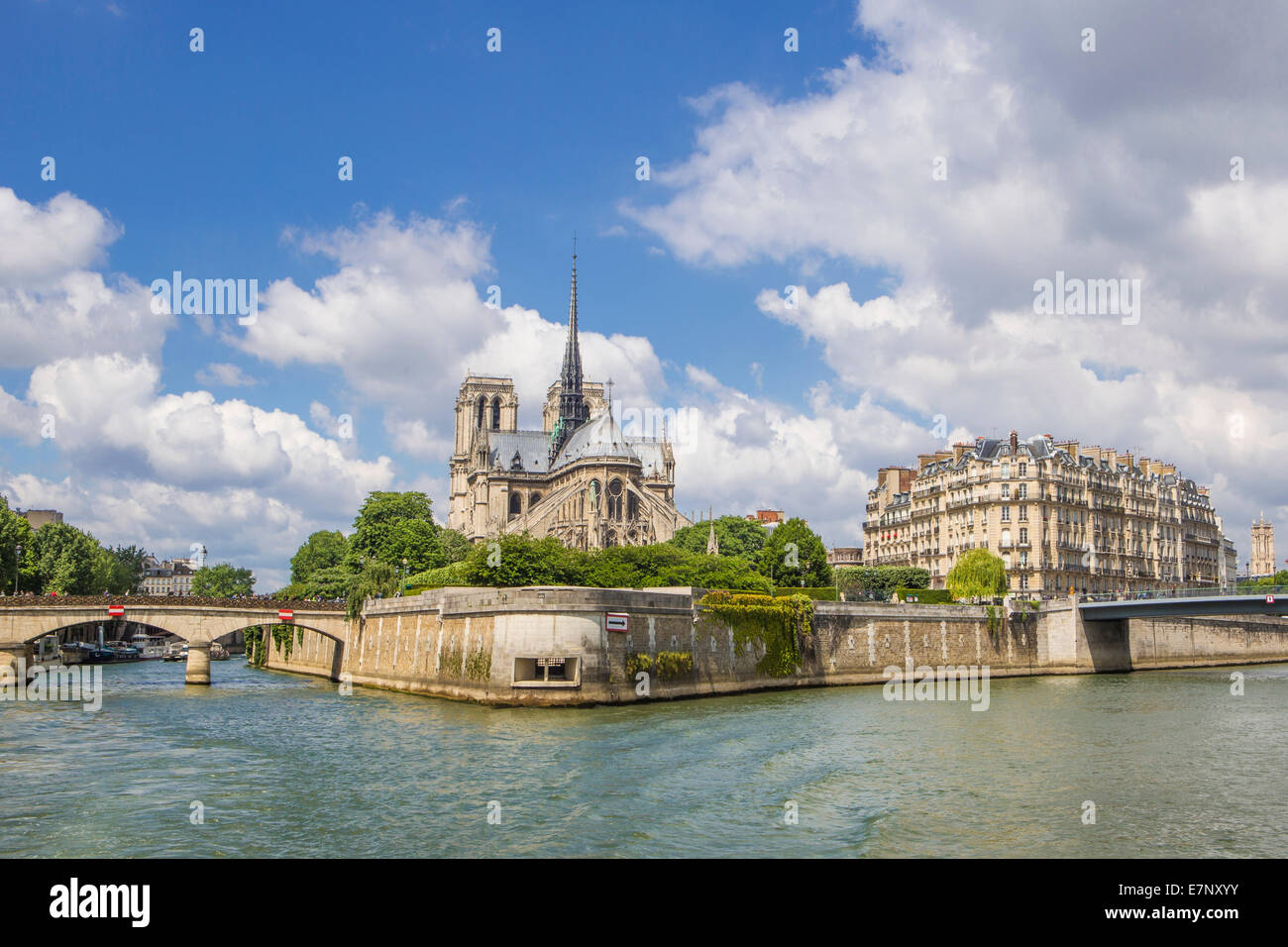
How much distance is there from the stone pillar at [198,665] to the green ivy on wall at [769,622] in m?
28.8

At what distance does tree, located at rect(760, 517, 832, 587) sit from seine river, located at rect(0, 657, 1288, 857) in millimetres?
32387

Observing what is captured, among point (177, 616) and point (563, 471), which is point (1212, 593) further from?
point (563, 471)

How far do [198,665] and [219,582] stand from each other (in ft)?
329

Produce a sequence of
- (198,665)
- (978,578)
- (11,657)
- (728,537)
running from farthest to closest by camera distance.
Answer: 1. (728,537)
2. (978,578)
3. (198,665)
4. (11,657)

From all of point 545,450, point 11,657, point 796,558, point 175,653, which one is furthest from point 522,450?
point 11,657

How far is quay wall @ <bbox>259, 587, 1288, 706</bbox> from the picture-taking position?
41.2 m

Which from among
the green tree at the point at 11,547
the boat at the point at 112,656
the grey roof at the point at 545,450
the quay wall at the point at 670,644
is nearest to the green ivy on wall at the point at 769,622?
the quay wall at the point at 670,644

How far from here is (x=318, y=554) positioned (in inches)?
4690

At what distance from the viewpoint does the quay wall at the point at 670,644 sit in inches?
1622

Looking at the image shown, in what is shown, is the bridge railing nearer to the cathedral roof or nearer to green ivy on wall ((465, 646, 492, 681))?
green ivy on wall ((465, 646, 492, 681))

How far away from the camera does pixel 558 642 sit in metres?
40.9

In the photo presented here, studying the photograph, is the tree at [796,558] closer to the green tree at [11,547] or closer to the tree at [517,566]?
the tree at [517,566]

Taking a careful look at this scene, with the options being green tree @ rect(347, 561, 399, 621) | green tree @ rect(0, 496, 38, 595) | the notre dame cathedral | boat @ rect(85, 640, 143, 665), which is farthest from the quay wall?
the notre dame cathedral
